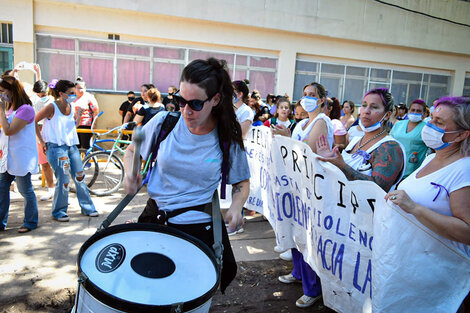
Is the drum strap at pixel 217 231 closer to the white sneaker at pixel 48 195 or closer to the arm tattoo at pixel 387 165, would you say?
the arm tattoo at pixel 387 165

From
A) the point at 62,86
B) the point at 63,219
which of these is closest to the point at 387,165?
the point at 63,219

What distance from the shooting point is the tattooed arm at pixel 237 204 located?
2.18 meters

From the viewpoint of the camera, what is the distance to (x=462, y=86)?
18.6 meters

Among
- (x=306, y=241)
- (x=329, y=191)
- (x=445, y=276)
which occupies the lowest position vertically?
(x=306, y=241)

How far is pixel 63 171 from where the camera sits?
5.15m

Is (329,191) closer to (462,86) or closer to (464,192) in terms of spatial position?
(464,192)

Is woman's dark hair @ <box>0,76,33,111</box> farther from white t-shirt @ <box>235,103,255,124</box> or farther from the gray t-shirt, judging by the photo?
the gray t-shirt

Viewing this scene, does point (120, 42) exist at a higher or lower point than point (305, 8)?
lower

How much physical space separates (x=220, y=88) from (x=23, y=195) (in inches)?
149

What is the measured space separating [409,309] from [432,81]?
18968 millimetres

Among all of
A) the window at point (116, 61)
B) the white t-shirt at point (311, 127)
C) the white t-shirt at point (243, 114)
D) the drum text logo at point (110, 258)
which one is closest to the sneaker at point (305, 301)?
the white t-shirt at point (311, 127)

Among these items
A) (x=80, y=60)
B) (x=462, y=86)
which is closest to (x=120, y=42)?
(x=80, y=60)

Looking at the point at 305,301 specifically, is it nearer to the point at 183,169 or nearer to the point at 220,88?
the point at 183,169

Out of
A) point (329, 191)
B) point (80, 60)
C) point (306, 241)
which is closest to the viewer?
point (329, 191)
